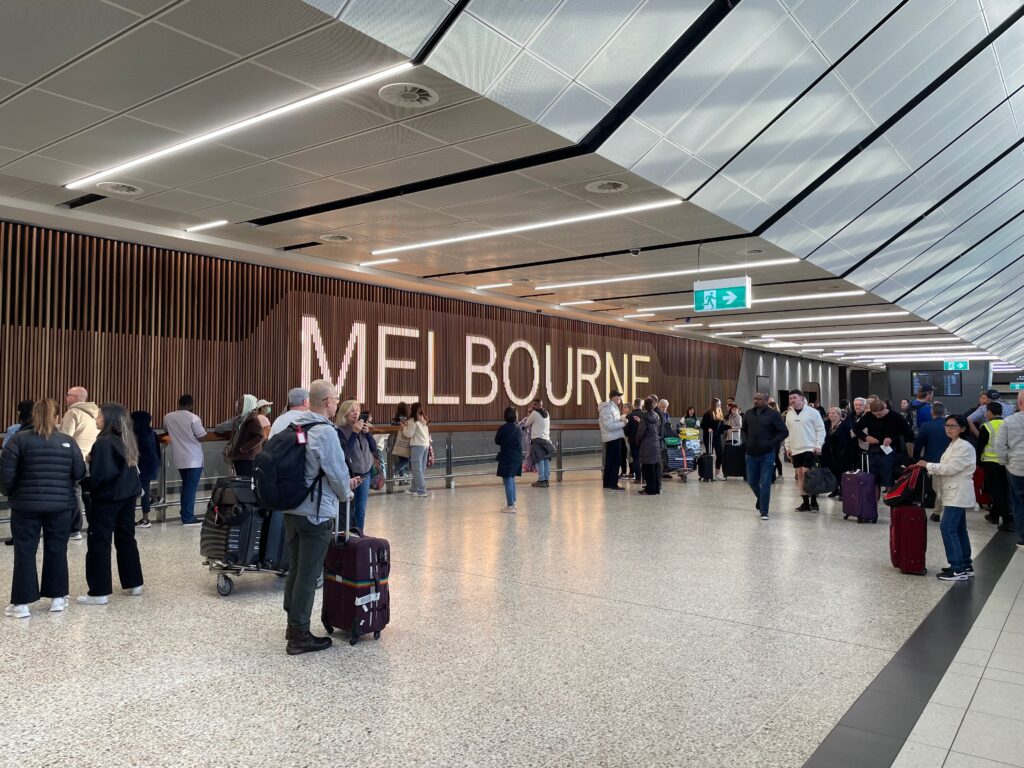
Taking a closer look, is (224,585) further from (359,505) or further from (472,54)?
(472,54)

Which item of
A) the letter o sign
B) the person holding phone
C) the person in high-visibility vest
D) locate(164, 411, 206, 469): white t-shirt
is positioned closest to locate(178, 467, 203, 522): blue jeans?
locate(164, 411, 206, 469): white t-shirt

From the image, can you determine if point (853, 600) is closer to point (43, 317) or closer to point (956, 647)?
point (956, 647)

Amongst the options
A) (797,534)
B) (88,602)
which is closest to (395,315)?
(797,534)

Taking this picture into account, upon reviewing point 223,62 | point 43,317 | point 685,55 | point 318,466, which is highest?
point 685,55

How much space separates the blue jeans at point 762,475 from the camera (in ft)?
31.8

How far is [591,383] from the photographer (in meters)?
20.8

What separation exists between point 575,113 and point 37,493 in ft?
17.6

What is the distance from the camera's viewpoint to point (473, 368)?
17.2 m

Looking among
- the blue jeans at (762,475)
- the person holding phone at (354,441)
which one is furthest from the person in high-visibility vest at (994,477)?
the person holding phone at (354,441)

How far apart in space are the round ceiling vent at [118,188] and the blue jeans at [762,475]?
28.4 ft

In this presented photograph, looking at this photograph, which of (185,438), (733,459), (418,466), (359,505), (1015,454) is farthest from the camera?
(733,459)

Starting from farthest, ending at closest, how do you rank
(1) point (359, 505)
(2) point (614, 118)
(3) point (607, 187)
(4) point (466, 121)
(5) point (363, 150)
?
(3) point (607, 187) < (1) point (359, 505) < (5) point (363, 150) < (2) point (614, 118) < (4) point (466, 121)

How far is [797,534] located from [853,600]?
3069 mm

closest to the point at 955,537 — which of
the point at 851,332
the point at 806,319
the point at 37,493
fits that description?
the point at 37,493
